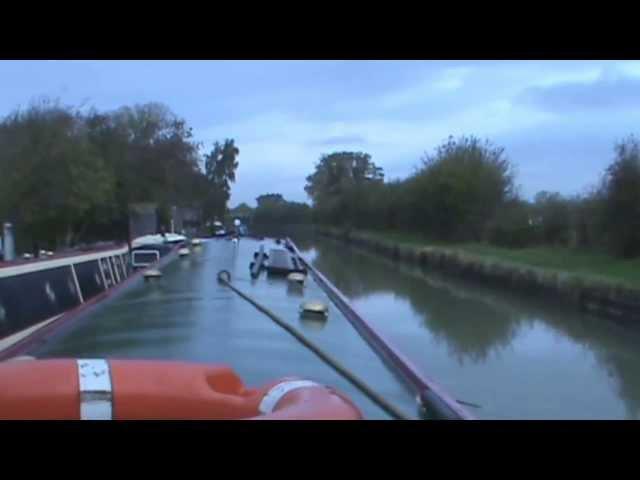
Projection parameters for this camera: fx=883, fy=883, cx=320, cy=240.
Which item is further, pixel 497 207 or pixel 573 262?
pixel 497 207

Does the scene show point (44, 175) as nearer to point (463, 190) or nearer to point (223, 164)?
point (463, 190)

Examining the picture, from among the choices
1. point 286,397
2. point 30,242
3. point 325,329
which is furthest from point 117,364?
point 30,242

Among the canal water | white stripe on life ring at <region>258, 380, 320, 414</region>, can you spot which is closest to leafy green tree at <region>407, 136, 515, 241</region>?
the canal water

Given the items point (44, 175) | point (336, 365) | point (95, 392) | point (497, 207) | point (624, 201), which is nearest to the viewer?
point (95, 392)

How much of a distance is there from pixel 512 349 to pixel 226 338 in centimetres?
727

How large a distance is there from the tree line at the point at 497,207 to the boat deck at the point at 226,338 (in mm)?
12356

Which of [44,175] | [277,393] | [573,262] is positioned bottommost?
[573,262]

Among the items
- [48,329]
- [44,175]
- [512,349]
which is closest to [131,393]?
[48,329]

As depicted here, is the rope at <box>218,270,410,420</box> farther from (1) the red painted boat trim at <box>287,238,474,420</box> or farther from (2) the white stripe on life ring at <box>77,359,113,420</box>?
(2) the white stripe on life ring at <box>77,359,113,420</box>

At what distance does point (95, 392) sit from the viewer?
3912mm

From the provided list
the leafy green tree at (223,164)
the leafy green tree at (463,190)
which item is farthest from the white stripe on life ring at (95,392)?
the leafy green tree at (223,164)

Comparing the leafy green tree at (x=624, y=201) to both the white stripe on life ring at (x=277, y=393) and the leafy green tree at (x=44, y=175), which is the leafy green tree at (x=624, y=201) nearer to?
the leafy green tree at (x=44, y=175)

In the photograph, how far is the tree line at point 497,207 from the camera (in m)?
22.9
